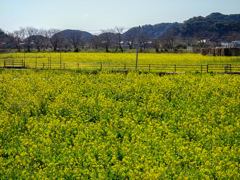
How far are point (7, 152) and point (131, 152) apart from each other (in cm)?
403

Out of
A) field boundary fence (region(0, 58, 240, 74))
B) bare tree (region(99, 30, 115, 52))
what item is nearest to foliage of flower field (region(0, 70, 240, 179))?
field boundary fence (region(0, 58, 240, 74))

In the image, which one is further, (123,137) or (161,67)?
(161,67)

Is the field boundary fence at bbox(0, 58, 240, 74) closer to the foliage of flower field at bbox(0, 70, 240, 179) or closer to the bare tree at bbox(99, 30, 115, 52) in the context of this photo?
the foliage of flower field at bbox(0, 70, 240, 179)

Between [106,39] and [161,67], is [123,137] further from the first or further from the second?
[106,39]

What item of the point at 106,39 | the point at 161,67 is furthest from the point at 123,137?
the point at 106,39

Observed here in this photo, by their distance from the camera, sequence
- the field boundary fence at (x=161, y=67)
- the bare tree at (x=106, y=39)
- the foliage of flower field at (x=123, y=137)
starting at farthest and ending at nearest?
the bare tree at (x=106, y=39) < the field boundary fence at (x=161, y=67) < the foliage of flower field at (x=123, y=137)

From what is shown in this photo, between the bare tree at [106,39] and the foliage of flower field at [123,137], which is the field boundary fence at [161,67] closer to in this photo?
the foliage of flower field at [123,137]

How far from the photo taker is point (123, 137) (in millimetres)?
10383

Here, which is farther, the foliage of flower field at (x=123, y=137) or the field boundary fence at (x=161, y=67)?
the field boundary fence at (x=161, y=67)

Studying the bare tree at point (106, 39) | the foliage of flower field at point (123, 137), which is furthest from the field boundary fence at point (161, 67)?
the bare tree at point (106, 39)

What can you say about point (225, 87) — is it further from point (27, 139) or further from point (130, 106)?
point (27, 139)

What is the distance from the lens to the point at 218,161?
775 cm

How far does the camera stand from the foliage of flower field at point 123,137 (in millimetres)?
7461

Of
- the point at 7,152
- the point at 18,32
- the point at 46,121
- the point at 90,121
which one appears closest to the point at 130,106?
the point at 90,121
